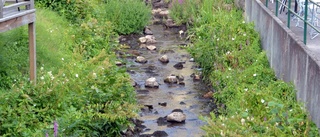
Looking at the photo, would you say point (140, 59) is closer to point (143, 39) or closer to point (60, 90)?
point (143, 39)

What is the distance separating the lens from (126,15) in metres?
19.0

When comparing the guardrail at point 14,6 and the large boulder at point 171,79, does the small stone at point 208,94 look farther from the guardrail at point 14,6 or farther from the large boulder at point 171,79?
the guardrail at point 14,6

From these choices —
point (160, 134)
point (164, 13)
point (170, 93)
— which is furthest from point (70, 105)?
point (164, 13)

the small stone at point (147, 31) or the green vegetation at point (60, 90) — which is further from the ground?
the green vegetation at point (60, 90)

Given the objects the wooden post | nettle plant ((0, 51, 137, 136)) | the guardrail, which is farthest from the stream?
the guardrail

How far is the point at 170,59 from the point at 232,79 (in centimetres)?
479

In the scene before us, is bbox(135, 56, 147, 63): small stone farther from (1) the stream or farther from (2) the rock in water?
(2) the rock in water

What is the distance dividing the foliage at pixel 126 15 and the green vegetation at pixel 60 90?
4718 mm

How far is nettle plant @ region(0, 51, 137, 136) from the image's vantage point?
819 centimetres

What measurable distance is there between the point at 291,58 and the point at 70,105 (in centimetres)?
362

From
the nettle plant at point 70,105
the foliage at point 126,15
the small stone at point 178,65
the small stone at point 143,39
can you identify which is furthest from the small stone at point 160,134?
the foliage at point 126,15

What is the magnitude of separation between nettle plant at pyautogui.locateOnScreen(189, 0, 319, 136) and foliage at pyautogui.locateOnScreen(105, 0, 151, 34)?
8.28 feet

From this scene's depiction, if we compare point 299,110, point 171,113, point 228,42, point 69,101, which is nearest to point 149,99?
point 171,113

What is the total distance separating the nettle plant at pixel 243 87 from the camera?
25.8 ft
